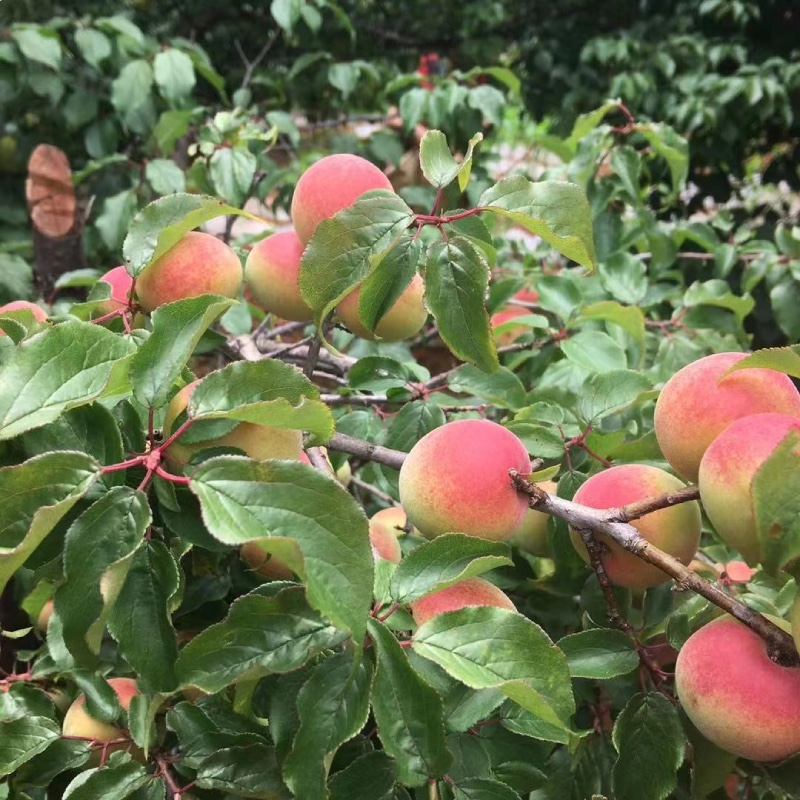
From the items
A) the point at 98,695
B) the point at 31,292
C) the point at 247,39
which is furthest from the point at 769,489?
the point at 247,39

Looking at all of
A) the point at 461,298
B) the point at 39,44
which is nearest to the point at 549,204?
the point at 461,298

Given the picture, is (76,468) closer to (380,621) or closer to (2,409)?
(2,409)

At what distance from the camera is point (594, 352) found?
0.89 metres

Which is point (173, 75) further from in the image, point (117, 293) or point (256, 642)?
point (256, 642)

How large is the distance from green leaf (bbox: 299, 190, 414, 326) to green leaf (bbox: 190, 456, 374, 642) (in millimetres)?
181

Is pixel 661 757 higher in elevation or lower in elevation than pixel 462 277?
lower

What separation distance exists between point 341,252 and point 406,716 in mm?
302

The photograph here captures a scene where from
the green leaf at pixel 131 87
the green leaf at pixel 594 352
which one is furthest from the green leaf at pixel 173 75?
the green leaf at pixel 594 352

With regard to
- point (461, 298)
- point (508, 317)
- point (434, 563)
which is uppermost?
point (461, 298)

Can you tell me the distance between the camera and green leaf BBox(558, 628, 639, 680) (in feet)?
1.68

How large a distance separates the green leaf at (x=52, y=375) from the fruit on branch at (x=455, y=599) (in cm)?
23

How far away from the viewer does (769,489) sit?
0.39 meters

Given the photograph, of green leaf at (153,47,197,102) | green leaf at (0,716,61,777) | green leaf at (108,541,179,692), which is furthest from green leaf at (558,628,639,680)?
green leaf at (153,47,197,102)

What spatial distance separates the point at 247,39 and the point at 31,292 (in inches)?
48.9
